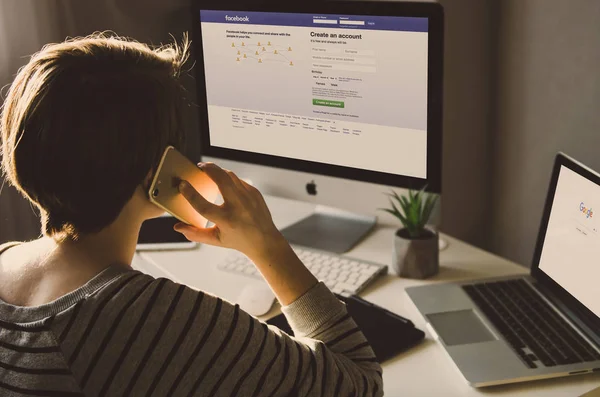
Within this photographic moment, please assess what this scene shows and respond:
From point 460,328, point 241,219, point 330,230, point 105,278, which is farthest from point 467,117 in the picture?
point 105,278

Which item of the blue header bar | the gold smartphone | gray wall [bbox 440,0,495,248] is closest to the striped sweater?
the gold smartphone

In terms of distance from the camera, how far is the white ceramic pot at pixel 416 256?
145 centimetres

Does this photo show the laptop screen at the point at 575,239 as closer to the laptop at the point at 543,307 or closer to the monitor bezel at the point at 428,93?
the laptop at the point at 543,307

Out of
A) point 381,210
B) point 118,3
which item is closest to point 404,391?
point 381,210

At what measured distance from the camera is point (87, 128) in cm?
83

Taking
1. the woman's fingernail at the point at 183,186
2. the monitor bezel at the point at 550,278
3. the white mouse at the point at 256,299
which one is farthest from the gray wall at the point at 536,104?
the woman's fingernail at the point at 183,186

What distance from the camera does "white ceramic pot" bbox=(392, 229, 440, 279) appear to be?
145 centimetres

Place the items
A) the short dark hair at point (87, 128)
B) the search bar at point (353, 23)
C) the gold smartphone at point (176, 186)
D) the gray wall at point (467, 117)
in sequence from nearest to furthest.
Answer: the short dark hair at point (87, 128), the gold smartphone at point (176, 186), the search bar at point (353, 23), the gray wall at point (467, 117)

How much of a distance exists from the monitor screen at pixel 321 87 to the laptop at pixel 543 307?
0.85ft

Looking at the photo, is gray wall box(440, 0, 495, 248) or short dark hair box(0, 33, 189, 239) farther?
gray wall box(440, 0, 495, 248)

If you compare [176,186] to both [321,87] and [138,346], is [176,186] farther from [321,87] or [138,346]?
[321,87]

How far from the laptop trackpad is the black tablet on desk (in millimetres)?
46

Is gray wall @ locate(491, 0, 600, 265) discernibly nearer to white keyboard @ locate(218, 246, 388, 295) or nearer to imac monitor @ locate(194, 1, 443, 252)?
imac monitor @ locate(194, 1, 443, 252)

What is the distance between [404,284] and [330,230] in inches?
11.9
